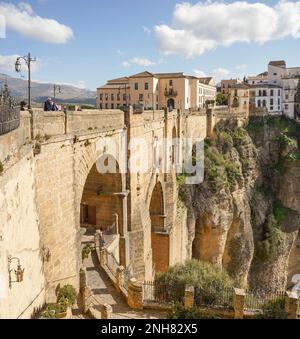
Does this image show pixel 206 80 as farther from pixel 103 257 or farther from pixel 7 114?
pixel 7 114

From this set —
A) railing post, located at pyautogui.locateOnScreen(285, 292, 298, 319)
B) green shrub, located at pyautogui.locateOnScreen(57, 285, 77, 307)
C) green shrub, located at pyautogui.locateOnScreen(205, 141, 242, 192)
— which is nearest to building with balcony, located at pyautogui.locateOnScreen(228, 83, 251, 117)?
green shrub, located at pyautogui.locateOnScreen(205, 141, 242, 192)

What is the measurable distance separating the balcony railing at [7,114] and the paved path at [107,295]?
25.3ft

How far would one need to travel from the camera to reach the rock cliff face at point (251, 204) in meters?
34.2

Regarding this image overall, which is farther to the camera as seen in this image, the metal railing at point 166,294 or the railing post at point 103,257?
the railing post at point 103,257

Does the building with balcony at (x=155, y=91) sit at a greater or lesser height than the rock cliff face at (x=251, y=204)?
greater

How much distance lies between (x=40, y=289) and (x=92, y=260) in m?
7.72

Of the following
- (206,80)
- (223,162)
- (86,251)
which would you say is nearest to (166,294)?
(86,251)

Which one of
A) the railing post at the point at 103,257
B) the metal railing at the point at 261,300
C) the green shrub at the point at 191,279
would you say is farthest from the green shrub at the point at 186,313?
the railing post at the point at 103,257

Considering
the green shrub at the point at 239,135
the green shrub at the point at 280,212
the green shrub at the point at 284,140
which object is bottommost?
the green shrub at the point at 280,212

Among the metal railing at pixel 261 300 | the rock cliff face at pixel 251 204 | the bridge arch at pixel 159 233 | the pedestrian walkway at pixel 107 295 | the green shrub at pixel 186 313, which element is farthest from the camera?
the rock cliff face at pixel 251 204

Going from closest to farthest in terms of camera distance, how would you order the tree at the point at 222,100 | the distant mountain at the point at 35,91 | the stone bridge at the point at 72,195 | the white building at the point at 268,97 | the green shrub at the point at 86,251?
the stone bridge at the point at 72,195, the green shrub at the point at 86,251, the distant mountain at the point at 35,91, the white building at the point at 268,97, the tree at the point at 222,100

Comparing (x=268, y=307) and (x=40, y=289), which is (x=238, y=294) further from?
(x=40, y=289)

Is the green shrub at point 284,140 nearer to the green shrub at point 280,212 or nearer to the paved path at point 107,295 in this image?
the green shrub at point 280,212
